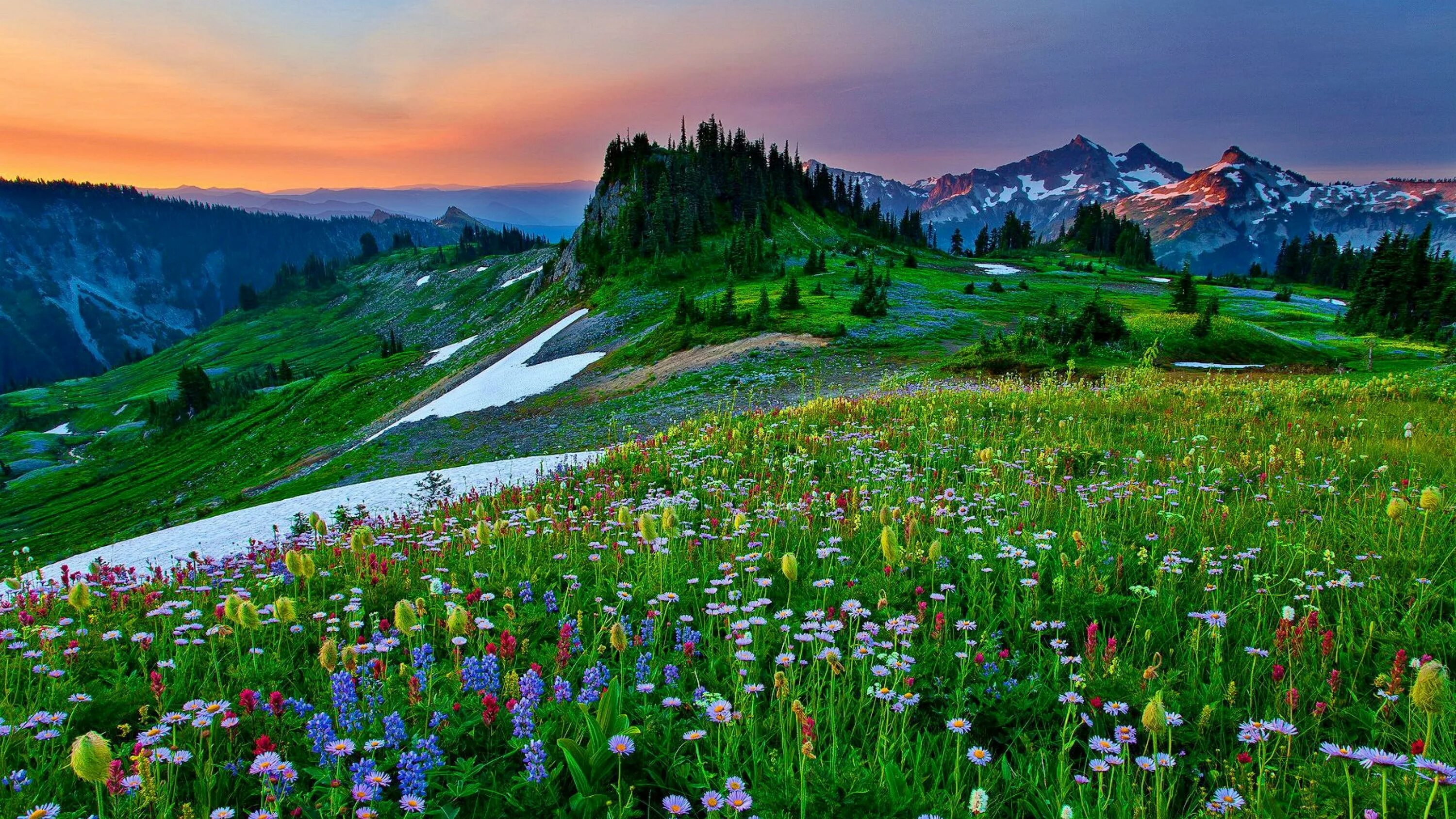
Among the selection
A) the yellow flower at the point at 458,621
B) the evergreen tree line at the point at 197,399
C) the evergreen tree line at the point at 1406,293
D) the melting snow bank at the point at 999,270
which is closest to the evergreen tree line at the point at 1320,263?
the melting snow bank at the point at 999,270

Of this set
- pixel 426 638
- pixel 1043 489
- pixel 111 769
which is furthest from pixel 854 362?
pixel 111 769

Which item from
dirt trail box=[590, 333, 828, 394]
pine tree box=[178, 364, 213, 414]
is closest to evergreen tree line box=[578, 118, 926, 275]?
dirt trail box=[590, 333, 828, 394]

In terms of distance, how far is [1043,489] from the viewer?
7270mm

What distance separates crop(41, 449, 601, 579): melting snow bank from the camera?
46.2 feet

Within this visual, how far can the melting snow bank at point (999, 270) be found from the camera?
7550 centimetres

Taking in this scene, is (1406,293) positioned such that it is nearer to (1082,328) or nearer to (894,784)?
(1082,328)

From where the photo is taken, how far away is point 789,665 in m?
3.25

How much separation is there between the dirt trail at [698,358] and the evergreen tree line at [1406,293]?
41.4 metres

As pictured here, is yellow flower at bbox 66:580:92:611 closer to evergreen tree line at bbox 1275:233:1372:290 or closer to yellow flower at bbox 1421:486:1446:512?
yellow flower at bbox 1421:486:1446:512

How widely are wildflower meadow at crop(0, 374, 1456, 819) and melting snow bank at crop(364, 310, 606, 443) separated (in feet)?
96.5

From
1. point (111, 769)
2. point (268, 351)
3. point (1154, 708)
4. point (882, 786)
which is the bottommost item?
point (268, 351)

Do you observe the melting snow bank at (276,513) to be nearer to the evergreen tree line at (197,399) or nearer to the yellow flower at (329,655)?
the yellow flower at (329,655)

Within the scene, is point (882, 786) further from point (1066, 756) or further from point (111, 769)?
point (111, 769)

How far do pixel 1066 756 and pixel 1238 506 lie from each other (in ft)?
14.3
